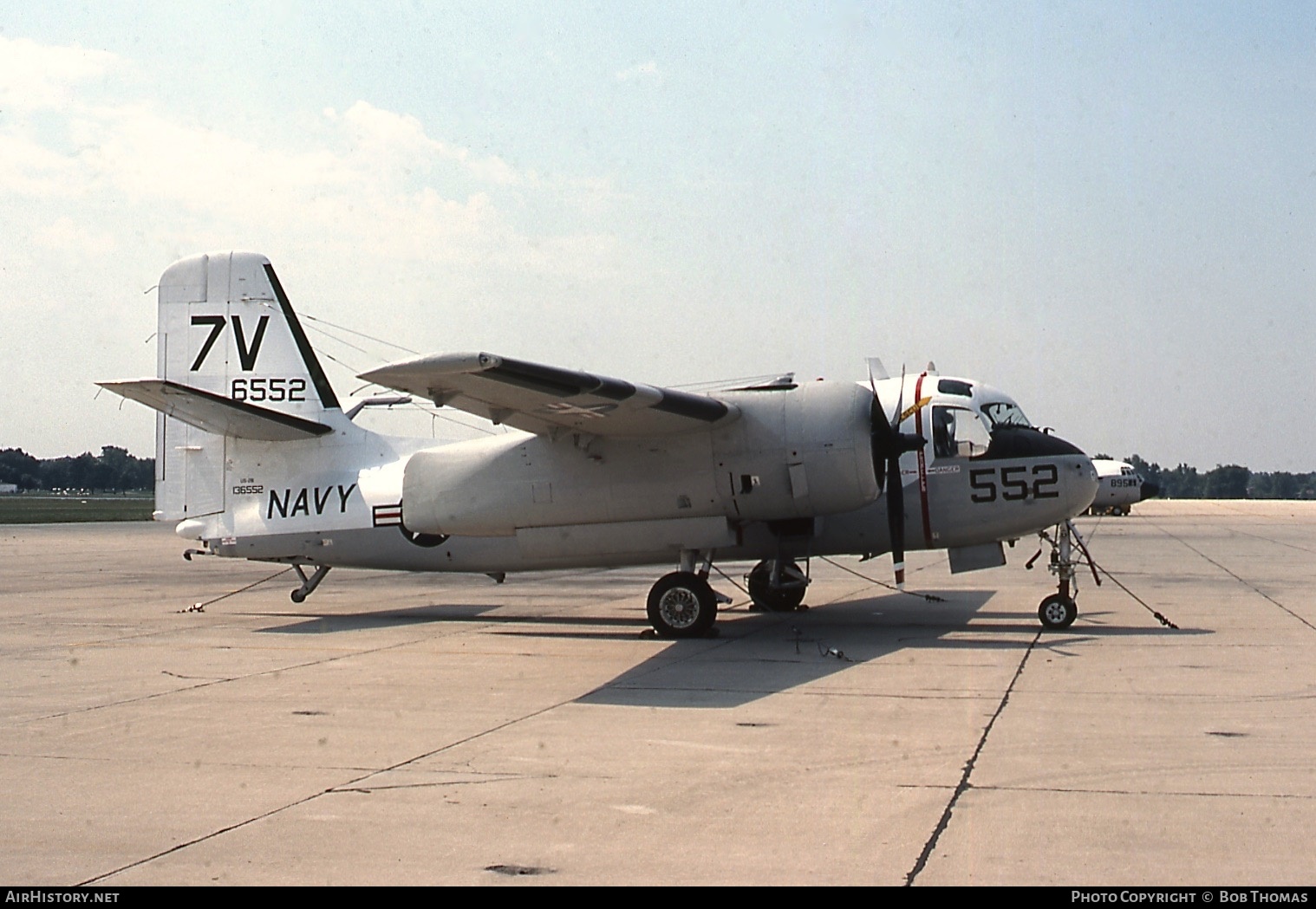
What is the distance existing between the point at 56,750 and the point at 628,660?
19.5ft

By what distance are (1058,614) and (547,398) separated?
6.92 metres

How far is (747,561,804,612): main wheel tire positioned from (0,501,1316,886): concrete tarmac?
1.17 feet

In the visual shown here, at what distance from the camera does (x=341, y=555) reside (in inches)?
699

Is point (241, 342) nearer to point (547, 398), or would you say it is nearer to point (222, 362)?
point (222, 362)

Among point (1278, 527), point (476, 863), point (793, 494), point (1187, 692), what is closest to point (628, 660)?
point (793, 494)

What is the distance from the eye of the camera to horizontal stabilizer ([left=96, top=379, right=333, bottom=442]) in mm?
14952

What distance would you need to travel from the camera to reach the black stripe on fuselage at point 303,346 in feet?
60.1

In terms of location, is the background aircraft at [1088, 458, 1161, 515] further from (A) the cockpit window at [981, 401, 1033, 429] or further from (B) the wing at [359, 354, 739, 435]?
(B) the wing at [359, 354, 739, 435]

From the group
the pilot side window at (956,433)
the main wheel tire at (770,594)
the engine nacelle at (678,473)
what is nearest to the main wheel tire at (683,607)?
the engine nacelle at (678,473)

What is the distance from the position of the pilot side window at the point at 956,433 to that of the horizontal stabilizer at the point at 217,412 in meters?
8.32

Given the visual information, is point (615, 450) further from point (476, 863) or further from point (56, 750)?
point (476, 863)

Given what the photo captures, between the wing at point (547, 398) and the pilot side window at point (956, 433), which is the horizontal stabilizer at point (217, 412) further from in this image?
the pilot side window at point (956, 433)

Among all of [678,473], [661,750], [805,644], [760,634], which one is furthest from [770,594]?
[661,750]

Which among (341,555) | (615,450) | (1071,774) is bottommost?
(1071,774)
